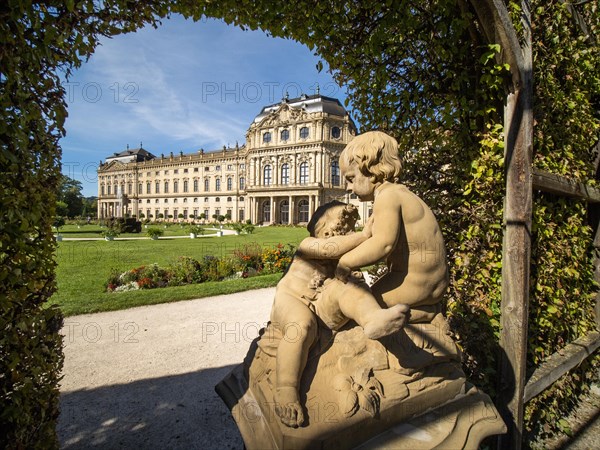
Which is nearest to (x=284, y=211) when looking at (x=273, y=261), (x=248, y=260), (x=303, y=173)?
(x=303, y=173)

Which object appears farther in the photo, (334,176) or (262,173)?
(262,173)

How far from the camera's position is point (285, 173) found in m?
45.9

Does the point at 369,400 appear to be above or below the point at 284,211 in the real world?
below

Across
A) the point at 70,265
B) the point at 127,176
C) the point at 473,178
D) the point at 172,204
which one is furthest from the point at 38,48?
the point at 127,176

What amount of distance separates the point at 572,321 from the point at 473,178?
2.18 meters

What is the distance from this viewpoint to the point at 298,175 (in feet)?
146

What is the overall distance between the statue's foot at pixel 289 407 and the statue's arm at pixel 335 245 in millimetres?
703

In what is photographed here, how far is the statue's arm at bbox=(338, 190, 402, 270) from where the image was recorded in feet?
5.32

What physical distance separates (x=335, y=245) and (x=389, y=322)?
1.61 ft

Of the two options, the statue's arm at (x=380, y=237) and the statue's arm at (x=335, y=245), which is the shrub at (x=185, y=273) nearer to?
the statue's arm at (x=335, y=245)

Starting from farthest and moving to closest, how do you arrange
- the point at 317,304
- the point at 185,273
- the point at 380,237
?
the point at 185,273 < the point at 317,304 < the point at 380,237

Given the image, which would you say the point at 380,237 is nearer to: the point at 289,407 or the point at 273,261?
the point at 289,407

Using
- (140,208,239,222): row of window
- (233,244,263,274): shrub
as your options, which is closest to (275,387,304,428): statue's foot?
(233,244,263,274): shrub

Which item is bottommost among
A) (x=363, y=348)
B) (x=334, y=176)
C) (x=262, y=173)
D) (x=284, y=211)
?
(x=363, y=348)
